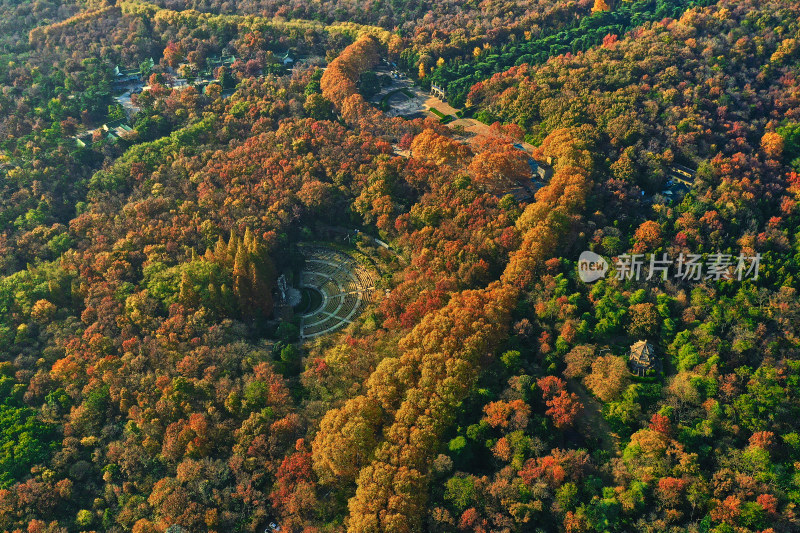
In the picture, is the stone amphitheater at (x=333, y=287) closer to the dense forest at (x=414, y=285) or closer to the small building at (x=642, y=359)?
the dense forest at (x=414, y=285)

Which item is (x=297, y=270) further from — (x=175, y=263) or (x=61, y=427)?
(x=61, y=427)

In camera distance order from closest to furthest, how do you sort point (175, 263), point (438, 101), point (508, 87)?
point (175, 263)
point (508, 87)
point (438, 101)

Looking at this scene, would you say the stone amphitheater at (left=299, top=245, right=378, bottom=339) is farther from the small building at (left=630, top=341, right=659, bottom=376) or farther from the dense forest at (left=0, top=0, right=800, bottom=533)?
the small building at (left=630, top=341, right=659, bottom=376)

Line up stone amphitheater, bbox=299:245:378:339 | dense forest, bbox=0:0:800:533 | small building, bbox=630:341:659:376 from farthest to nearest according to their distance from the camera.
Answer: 1. stone amphitheater, bbox=299:245:378:339
2. small building, bbox=630:341:659:376
3. dense forest, bbox=0:0:800:533

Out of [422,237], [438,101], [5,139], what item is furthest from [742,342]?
[5,139]

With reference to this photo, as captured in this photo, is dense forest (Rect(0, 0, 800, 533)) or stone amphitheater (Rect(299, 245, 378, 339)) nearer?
dense forest (Rect(0, 0, 800, 533))

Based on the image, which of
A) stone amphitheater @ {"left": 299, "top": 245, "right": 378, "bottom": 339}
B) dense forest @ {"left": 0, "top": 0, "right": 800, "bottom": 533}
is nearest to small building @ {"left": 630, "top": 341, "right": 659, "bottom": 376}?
dense forest @ {"left": 0, "top": 0, "right": 800, "bottom": 533}

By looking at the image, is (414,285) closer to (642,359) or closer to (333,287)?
→ (333,287)
